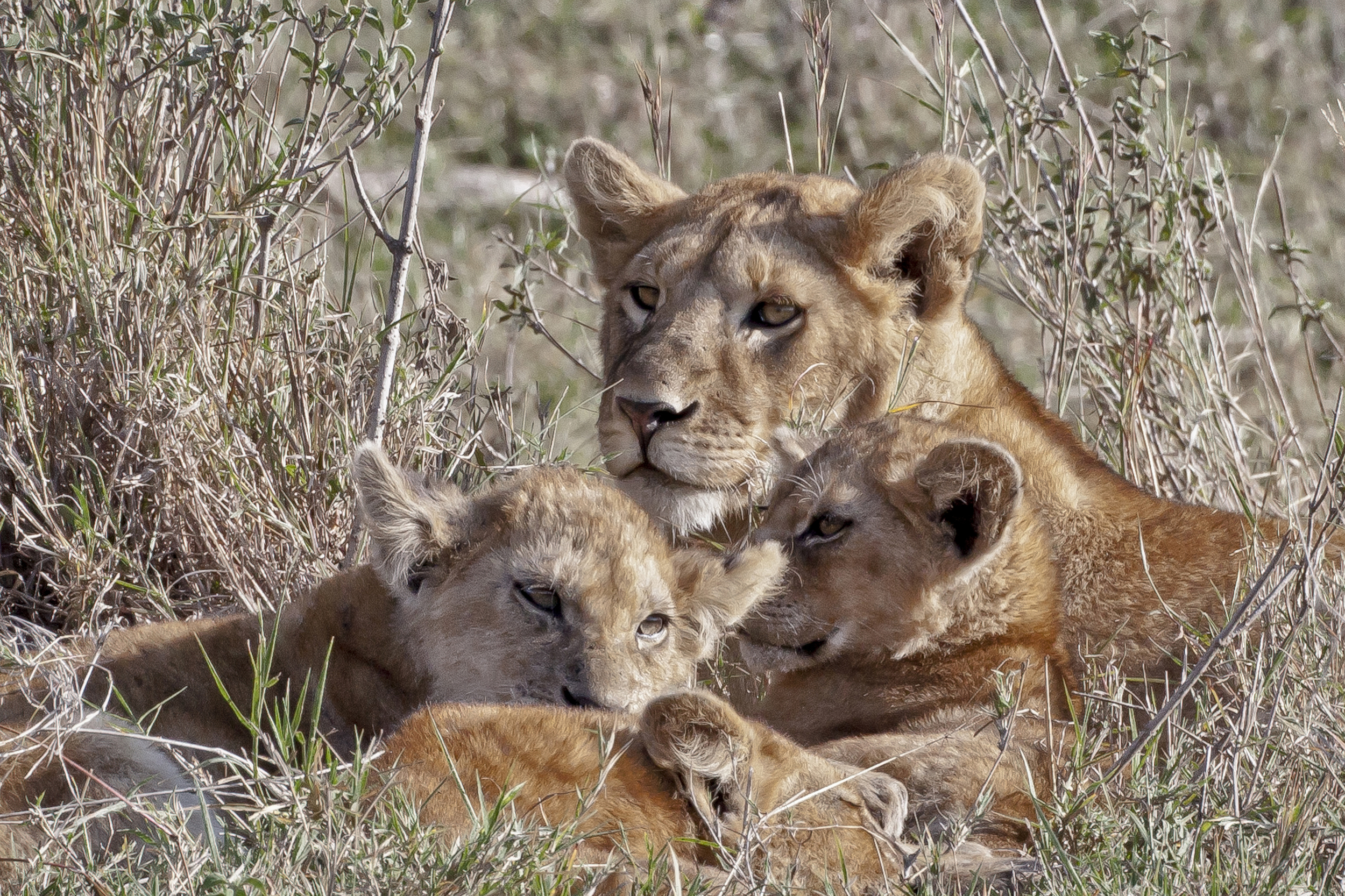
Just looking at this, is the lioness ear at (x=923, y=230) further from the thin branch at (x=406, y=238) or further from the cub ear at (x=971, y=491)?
the thin branch at (x=406, y=238)

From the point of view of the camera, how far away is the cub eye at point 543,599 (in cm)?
390

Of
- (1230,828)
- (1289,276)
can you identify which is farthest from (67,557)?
(1289,276)

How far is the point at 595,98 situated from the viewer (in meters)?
10.4

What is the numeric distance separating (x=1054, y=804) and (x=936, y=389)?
1714 mm

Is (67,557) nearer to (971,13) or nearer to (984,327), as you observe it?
(984,327)

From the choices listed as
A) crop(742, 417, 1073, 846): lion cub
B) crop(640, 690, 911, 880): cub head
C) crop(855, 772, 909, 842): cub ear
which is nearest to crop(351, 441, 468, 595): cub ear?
crop(742, 417, 1073, 846): lion cub

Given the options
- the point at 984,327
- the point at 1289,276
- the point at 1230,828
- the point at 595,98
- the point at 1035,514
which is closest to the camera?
the point at 1230,828

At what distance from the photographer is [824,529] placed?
4133mm

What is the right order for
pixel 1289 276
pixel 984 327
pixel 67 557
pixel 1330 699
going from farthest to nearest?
pixel 984 327 < pixel 1289 276 < pixel 67 557 < pixel 1330 699

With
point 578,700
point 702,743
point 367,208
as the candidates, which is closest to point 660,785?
point 702,743

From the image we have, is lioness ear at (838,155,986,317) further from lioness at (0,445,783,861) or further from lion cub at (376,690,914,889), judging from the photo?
lion cub at (376,690,914,889)

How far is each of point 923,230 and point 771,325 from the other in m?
0.51

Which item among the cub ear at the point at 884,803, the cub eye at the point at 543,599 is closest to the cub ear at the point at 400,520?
the cub eye at the point at 543,599

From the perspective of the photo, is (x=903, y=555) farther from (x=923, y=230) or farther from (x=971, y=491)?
(x=923, y=230)
